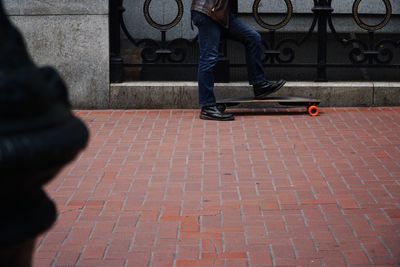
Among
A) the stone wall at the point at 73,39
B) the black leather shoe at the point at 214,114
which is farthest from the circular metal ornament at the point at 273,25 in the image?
the stone wall at the point at 73,39

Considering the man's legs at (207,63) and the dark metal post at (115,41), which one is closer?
the man's legs at (207,63)

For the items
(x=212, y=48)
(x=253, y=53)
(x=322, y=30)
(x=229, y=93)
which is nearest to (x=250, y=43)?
(x=253, y=53)

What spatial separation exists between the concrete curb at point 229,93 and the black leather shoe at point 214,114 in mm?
607

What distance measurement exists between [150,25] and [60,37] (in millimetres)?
1006

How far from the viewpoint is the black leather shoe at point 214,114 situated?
834cm

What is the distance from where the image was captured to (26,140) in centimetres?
179

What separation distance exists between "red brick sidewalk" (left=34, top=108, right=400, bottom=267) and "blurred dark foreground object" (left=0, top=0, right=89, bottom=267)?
2.43 metres

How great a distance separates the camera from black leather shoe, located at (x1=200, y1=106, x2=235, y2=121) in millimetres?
8344

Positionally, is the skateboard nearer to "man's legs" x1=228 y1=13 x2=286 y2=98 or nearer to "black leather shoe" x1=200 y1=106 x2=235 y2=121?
"man's legs" x1=228 y1=13 x2=286 y2=98

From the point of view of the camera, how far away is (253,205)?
17.9ft

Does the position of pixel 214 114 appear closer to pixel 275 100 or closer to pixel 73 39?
pixel 275 100

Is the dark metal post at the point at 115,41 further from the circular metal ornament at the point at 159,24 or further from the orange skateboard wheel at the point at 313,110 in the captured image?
the orange skateboard wheel at the point at 313,110

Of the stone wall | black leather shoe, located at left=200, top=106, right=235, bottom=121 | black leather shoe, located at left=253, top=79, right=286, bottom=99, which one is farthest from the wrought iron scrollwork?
the stone wall

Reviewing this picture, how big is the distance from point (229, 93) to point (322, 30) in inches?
50.3
